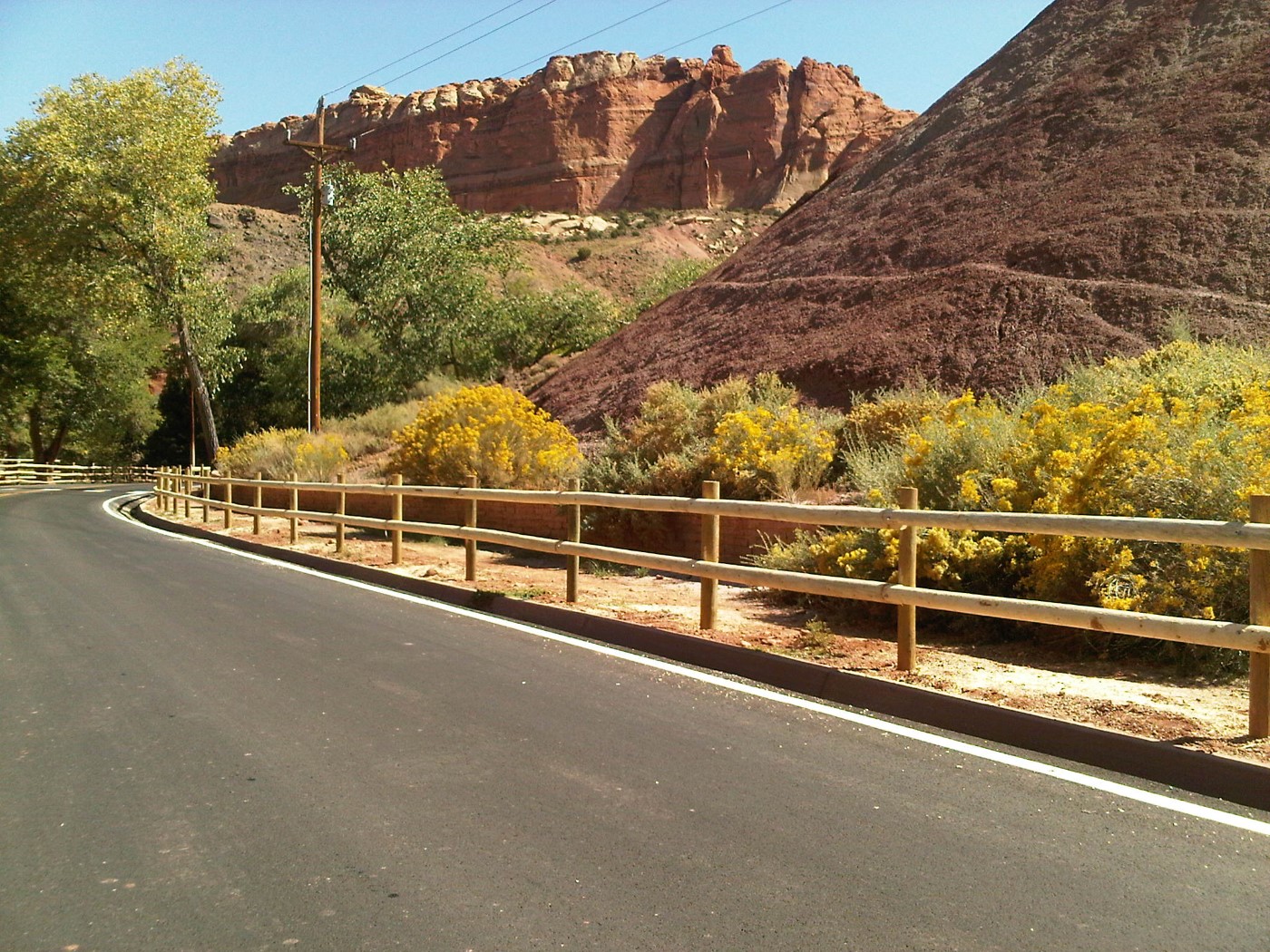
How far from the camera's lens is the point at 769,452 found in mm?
14688

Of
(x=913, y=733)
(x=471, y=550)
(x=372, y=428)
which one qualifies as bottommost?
(x=913, y=733)

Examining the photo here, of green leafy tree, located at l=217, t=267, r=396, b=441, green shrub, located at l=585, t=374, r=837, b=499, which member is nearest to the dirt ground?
green shrub, located at l=585, t=374, r=837, b=499

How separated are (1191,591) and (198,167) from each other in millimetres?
42197

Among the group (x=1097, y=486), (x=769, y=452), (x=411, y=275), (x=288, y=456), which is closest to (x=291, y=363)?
(x=411, y=275)

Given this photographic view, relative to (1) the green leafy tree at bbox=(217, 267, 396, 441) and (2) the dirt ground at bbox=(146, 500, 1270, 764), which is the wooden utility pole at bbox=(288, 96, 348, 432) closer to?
(1) the green leafy tree at bbox=(217, 267, 396, 441)

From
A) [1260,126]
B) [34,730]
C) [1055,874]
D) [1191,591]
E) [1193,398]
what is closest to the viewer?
[1055,874]

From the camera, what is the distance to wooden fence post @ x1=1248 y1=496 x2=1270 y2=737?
5.25 metres

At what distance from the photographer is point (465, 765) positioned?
5.45 m

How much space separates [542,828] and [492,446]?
46.3ft

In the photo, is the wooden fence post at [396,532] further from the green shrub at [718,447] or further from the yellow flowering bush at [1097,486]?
the yellow flowering bush at [1097,486]

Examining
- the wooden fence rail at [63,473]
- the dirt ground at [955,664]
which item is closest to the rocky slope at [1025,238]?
the dirt ground at [955,664]

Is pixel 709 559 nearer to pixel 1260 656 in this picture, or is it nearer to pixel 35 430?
pixel 1260 656

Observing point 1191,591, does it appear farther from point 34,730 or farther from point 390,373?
point 390,373

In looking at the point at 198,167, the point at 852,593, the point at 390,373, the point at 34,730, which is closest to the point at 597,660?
the point at 852,593
